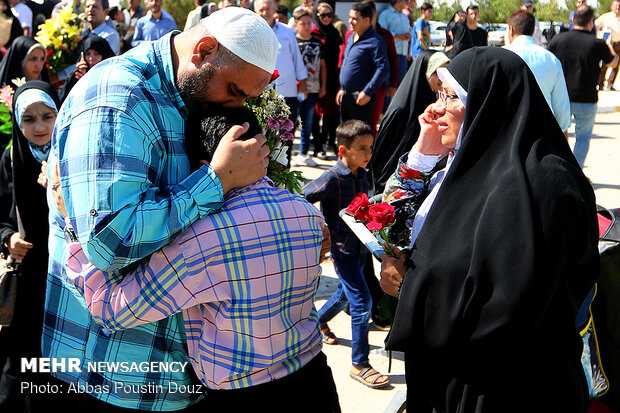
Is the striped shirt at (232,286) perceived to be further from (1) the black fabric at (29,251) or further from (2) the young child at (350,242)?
(2) the young child at (350,242)

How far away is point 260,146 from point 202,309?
21.1 inches

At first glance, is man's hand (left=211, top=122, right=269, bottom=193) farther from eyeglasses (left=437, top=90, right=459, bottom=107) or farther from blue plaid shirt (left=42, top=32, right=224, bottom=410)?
eyeglasses (left=437, top=90, right=459, bottom=107)

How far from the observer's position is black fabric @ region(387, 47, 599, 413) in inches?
73.9

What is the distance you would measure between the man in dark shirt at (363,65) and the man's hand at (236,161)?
21.1 ft

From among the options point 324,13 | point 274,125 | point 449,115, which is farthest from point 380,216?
point 324,13

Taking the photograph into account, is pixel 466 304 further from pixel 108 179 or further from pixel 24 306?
pixel 24 306

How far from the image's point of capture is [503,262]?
1882 mm

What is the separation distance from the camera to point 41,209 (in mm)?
3336

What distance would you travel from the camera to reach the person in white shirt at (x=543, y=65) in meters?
6.03

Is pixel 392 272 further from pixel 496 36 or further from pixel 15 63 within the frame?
pixel 496 36

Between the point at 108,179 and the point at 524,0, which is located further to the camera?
the point at 524,0

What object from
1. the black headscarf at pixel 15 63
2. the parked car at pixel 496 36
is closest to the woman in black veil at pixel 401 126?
the black headscarf at pixel 15 63

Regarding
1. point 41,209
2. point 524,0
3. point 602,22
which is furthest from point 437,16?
point 41,209

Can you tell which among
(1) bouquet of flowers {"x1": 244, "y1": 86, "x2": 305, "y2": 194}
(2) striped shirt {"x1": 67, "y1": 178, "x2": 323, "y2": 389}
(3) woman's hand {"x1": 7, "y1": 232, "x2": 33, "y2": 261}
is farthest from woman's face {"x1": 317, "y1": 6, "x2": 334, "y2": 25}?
(2) striped shirt {"x1": 67, "y1": 178, "x2": 323, "y2": 389}
